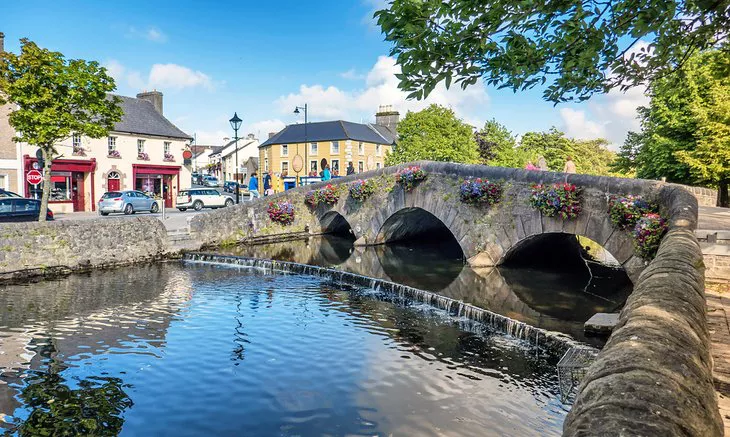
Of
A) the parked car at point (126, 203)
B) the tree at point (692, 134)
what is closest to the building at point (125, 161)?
the parked car at point (126, 203)

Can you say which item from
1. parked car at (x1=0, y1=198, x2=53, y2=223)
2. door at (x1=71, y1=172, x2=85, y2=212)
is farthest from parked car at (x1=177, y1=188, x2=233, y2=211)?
parked car at (x1=0, y1=198, x2=53, y2=223)

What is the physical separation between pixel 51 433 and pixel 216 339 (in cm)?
338

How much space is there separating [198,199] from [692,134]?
30.1m

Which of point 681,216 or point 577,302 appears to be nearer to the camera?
point 681,216

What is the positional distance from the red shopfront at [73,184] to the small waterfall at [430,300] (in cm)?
1848

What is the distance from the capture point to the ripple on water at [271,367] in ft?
19.4

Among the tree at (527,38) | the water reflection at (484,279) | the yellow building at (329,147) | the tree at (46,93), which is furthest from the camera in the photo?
the yellow building at (329,147)

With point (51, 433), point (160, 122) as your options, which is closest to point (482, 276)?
point (51, 433)

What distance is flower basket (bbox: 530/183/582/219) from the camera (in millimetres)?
12656

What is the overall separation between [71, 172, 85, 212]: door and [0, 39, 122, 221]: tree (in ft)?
51.9

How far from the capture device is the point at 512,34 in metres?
5.26

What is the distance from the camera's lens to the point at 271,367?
7500 mm

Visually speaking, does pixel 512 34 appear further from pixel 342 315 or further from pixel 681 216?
pixel 342 315

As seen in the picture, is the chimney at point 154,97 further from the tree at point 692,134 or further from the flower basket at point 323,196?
the tree at point 692,134
